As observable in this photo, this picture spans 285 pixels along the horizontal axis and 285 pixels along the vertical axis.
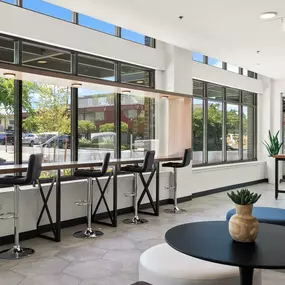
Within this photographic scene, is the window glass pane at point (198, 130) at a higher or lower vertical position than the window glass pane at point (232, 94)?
lower

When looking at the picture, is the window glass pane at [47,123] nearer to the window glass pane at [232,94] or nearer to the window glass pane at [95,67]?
the window glass pane at [95,67]

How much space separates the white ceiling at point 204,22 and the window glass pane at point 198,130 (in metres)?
1.39

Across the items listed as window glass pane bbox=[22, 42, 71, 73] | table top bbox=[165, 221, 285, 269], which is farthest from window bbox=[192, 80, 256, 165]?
table top bbox=[165, 221, 285, 269]

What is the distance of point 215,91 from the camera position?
8859 millimetres

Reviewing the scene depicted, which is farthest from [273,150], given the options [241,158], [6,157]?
[6,157]

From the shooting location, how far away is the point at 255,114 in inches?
415

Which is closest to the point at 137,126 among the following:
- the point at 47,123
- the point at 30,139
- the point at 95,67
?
the point at 95,67

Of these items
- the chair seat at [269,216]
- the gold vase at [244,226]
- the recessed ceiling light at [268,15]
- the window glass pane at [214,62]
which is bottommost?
the chair seat at [269,216]

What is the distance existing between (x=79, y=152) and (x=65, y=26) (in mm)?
1945

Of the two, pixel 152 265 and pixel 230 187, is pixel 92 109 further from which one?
pixel 230 187

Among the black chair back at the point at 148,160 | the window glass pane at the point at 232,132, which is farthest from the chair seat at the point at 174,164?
the window glass pane at the point at 232,132

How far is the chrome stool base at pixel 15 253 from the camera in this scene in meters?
3.92

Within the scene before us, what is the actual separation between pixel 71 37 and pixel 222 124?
5032 mm

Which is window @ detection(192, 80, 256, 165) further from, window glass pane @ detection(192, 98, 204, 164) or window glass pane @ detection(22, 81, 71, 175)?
window glass pane @ detection(22, 81, 71, 175)
